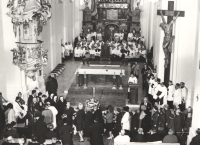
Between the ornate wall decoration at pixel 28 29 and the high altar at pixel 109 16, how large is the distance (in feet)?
67.6

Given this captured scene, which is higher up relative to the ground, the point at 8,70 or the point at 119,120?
the point at 8,70

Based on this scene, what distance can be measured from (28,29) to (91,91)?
19.5 feet

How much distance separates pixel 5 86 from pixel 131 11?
2126cm

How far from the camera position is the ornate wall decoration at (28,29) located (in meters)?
13.2

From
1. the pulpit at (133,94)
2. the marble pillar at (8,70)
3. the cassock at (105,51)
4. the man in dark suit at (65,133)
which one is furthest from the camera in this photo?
the cassock at (105,51)

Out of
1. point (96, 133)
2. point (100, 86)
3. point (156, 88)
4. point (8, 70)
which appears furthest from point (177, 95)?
point (8, 70)

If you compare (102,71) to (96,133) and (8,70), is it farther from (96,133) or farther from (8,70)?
(96,133)

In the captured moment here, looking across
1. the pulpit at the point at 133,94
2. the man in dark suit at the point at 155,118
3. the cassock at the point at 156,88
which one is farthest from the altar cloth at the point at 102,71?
the man in dark suit at the point at 155,118

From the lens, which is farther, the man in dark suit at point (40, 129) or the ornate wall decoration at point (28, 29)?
the ornate wall decoration at point (28, 29)

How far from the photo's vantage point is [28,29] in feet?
44.8

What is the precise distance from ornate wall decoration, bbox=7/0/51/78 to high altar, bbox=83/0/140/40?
20.6 m

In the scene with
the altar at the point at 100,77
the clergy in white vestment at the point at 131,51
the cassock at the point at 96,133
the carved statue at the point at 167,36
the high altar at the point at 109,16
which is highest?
the high altar at the point at 109,16

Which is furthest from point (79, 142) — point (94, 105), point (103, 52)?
point (103, 52)

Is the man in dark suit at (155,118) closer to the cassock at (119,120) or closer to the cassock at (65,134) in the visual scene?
the cassock at (119,120)
